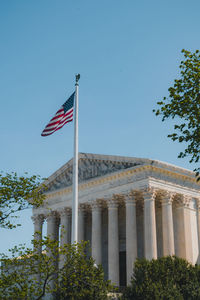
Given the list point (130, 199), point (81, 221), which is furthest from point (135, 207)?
point (81, 221)

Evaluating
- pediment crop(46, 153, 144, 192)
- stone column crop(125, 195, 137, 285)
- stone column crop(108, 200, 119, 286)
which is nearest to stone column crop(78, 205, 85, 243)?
pediment crop(46, 153, 144, 192)

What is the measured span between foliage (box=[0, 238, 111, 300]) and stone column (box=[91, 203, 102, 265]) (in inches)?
Result: 735

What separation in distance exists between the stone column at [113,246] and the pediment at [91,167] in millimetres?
4153

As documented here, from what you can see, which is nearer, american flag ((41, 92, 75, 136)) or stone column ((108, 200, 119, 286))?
american flag ((41, 92, 75, 136))

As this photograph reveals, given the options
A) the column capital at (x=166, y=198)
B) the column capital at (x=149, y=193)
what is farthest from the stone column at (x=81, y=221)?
the column capital at (x=166, y=198)

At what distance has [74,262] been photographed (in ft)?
78.9

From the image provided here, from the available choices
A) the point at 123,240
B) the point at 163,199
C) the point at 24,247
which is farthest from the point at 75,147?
the point at 123,240

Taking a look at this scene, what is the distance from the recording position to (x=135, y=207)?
4625 cm

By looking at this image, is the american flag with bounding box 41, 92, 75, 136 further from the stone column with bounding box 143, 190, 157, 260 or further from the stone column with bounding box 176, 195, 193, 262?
the stone column with bounding box 176, 195, 193, 262

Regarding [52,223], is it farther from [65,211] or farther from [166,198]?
[166,198]

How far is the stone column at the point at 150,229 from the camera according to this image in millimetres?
41562

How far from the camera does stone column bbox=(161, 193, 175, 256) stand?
4269 centimetres

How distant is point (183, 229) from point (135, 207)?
5.88m

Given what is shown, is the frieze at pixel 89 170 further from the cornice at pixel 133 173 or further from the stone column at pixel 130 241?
the stone column at pixel 130 241
